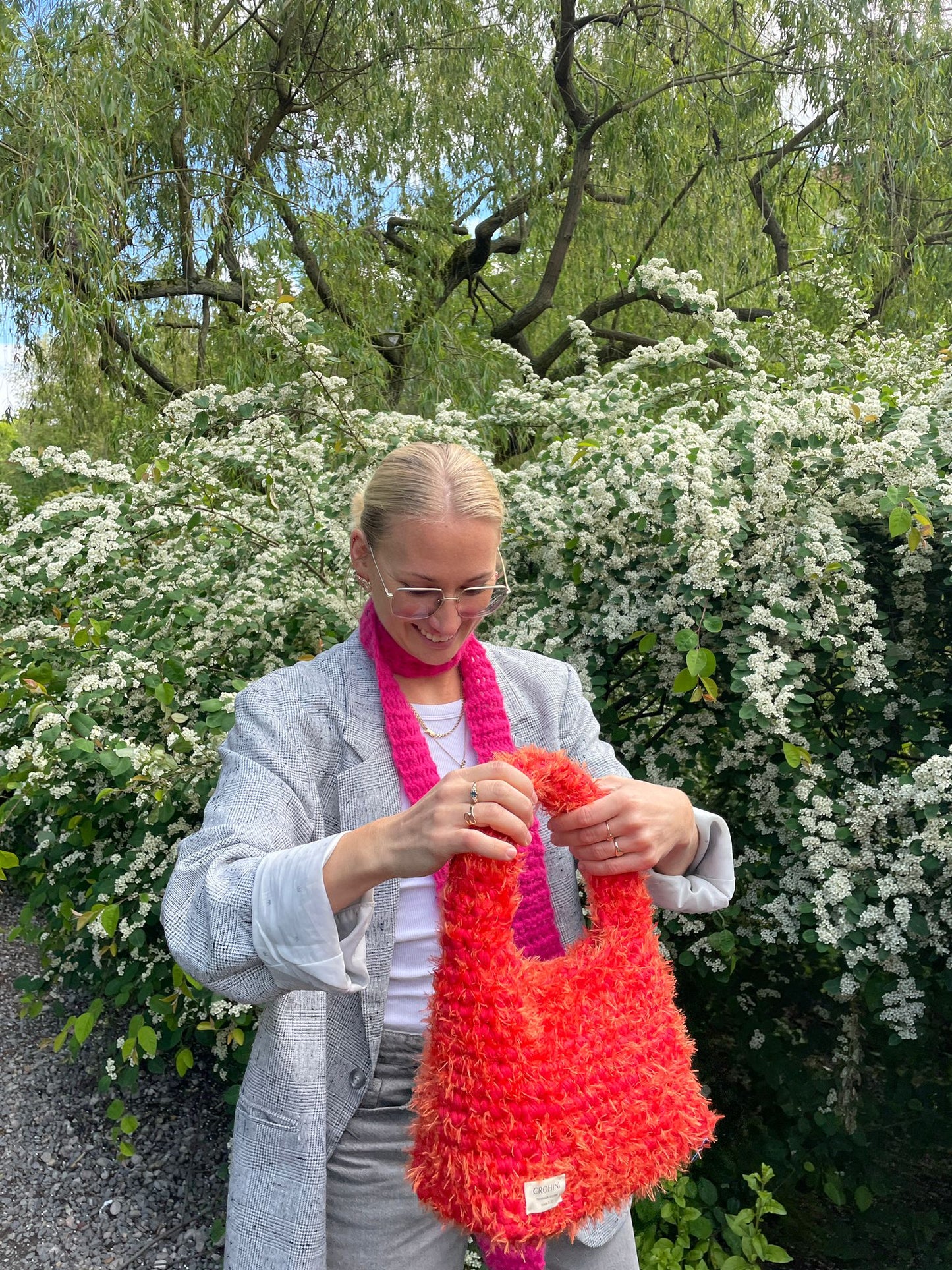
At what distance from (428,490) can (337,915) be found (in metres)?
0.61

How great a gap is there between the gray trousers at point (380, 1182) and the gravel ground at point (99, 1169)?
1861mm

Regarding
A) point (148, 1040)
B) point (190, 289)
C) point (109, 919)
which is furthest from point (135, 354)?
point (148, 1040)

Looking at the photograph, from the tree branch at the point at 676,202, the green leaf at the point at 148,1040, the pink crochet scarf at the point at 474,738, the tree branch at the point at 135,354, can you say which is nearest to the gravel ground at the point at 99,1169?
the green leaf at the point at 148,1040

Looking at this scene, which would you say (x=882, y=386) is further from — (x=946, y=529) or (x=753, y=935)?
(x=753, y=935)

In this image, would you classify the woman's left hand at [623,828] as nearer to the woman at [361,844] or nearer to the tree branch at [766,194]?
the woman at [361,844]

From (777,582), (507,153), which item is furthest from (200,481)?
(507,153)

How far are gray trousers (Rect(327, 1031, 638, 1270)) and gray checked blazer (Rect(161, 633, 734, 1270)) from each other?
0.04 meters

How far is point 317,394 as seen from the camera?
11.2 ft

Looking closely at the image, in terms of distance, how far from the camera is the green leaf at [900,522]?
2.09 m

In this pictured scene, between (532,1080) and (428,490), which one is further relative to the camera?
(428,490)

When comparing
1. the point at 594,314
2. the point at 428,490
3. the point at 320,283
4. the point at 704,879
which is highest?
the point at 320,283

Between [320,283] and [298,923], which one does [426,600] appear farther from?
[320,283]

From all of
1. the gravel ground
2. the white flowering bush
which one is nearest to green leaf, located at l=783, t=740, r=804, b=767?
the white flowering bush

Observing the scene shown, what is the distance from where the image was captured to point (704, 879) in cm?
140
